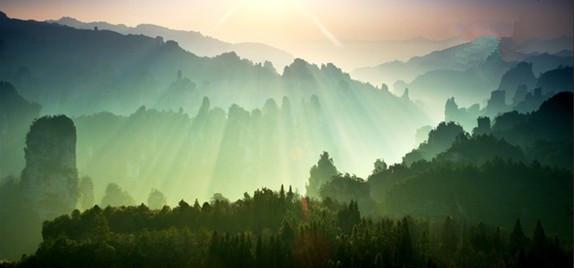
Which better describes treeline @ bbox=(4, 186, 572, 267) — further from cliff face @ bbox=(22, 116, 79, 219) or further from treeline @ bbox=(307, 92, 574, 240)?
cliff face @ bbox=(22, 116, 79, 219)

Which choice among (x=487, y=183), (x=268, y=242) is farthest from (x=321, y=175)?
(x=268, y=242)

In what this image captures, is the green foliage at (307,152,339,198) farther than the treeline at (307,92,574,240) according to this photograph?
Yes

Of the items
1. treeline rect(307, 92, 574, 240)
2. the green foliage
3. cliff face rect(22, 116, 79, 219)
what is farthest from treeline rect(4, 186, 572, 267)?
cliff face rect(22, 116, 79, 219)

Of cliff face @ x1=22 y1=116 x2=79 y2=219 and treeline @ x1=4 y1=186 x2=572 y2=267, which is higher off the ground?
cliff face @ x1=22 y1=116 x2=79 y2=219

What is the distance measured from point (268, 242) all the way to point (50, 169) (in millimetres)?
93154

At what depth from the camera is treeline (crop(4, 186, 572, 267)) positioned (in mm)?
Answer: 79188

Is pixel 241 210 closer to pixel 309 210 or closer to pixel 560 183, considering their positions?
pixel 309 210

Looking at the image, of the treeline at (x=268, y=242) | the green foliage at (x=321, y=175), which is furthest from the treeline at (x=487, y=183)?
the treeline at (x=268, y=242)

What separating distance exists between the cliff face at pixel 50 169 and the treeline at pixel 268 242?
2283 inches

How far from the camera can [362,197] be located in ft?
420

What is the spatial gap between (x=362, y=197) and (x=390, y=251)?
46.7 metres

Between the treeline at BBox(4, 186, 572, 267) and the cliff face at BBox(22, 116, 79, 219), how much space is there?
58.0m

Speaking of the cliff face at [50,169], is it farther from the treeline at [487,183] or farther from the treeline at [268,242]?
the treeline at [487,183]

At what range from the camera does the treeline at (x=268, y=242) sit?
79.2 m
